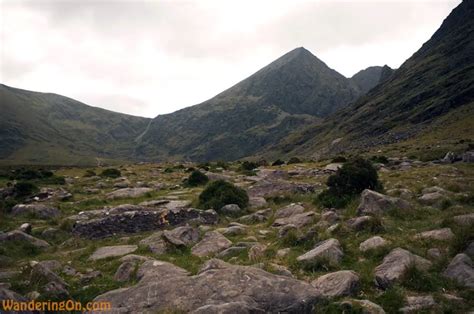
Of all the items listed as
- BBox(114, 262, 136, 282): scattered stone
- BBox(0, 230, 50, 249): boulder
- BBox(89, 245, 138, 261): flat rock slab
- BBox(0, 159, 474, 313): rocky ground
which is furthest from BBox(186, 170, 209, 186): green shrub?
BBox(114, 262, 136, 282): scattered stone

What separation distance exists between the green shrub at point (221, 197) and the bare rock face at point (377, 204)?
776cm

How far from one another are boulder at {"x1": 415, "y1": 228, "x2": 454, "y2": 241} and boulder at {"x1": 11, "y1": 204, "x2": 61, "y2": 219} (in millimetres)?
19861

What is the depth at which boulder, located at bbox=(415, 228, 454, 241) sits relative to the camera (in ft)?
42.9

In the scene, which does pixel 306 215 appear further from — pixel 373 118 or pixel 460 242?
pixel 373 118

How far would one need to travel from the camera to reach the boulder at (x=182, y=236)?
1601 centimetres

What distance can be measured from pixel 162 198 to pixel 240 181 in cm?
941

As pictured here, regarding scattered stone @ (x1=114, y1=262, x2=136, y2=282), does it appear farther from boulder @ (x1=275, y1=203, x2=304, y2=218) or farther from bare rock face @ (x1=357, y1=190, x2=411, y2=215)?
bare rock face @ (x1=357, y1=190, x2=411, y2=215)

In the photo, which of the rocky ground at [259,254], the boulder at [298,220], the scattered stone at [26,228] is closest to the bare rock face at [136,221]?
the rocky ground at [259,254]

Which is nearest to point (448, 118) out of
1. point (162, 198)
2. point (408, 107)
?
point (408, 107)

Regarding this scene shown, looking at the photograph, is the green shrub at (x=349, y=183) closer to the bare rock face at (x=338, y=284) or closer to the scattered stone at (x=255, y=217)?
the scattered stone at (x=255, y=217)

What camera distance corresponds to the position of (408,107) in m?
156

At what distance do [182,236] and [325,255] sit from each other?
6.93m

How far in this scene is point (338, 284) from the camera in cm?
1073

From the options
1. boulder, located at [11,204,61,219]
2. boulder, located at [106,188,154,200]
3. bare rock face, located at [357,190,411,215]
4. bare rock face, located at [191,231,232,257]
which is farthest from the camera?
boulder, located at [106,188,154,200]
